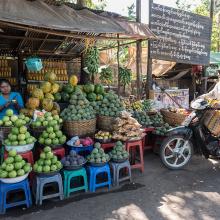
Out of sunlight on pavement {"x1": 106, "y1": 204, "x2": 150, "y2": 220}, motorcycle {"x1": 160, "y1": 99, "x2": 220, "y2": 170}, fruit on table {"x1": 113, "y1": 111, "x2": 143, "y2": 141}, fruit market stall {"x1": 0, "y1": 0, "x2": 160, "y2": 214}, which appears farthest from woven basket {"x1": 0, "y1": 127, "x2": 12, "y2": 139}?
motorcycle {"x1": 160, "y1": 99, "x2": 220, "y2": 170}

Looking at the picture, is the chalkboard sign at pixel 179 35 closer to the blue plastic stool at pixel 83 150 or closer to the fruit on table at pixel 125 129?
the fruit on table at pixel 125 129

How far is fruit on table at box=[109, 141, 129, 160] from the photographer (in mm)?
4426

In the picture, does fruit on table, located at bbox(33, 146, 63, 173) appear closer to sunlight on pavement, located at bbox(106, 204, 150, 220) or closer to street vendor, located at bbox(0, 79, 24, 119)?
sunlight on pavement, located at bbox(106, 204, 150, 220)

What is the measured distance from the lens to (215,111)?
5.12 metres

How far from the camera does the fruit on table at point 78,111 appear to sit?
470cm

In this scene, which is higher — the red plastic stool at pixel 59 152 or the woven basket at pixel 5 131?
the woven basket at pixel 5 131

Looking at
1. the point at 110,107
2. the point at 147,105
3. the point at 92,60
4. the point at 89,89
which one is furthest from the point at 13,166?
the point at 147,105

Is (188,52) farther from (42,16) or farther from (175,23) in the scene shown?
(42,16)

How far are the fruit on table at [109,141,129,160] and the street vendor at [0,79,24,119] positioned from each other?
204 centimetres

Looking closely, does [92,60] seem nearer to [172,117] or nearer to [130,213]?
[172,117]

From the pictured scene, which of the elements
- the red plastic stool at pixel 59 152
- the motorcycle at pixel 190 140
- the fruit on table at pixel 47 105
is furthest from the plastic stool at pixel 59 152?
the motorcycle at pixel 190 140

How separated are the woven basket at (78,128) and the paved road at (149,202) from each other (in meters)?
1.10

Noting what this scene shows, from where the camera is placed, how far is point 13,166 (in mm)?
3553

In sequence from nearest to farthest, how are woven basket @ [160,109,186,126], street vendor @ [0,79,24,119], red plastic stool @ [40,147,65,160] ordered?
red plastic stool @ [40,147,65,160] → street vendor @ [0,79,24,119] → woven basket @ [160,109,186,126]
